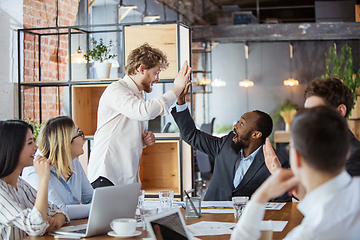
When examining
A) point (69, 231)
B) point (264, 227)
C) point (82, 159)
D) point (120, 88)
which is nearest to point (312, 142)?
point (264, 227)

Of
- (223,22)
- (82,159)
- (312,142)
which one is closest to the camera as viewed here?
(312,142)

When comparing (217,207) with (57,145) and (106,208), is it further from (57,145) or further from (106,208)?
(57,145)

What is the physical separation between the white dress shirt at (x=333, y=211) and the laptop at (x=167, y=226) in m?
0.44

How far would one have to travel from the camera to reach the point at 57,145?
204cm

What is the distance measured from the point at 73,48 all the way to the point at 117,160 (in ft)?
10.4

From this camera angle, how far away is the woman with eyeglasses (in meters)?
1.99

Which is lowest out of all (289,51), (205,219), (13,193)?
(205,219)

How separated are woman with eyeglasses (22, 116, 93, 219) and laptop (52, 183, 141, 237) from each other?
1.07 feet

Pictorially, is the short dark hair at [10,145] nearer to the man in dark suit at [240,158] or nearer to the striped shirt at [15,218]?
the striped shirt at [15,218]

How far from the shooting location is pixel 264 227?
133 cm

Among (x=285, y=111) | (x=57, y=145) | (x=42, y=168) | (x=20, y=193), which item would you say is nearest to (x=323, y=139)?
(x=42, y=168)

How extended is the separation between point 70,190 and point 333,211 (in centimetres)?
148

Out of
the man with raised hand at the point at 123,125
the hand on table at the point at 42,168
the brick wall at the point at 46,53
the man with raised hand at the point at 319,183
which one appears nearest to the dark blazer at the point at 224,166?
the man with raised hand at the point at 123,125

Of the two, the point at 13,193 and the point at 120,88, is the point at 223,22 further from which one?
the point at 13,193
